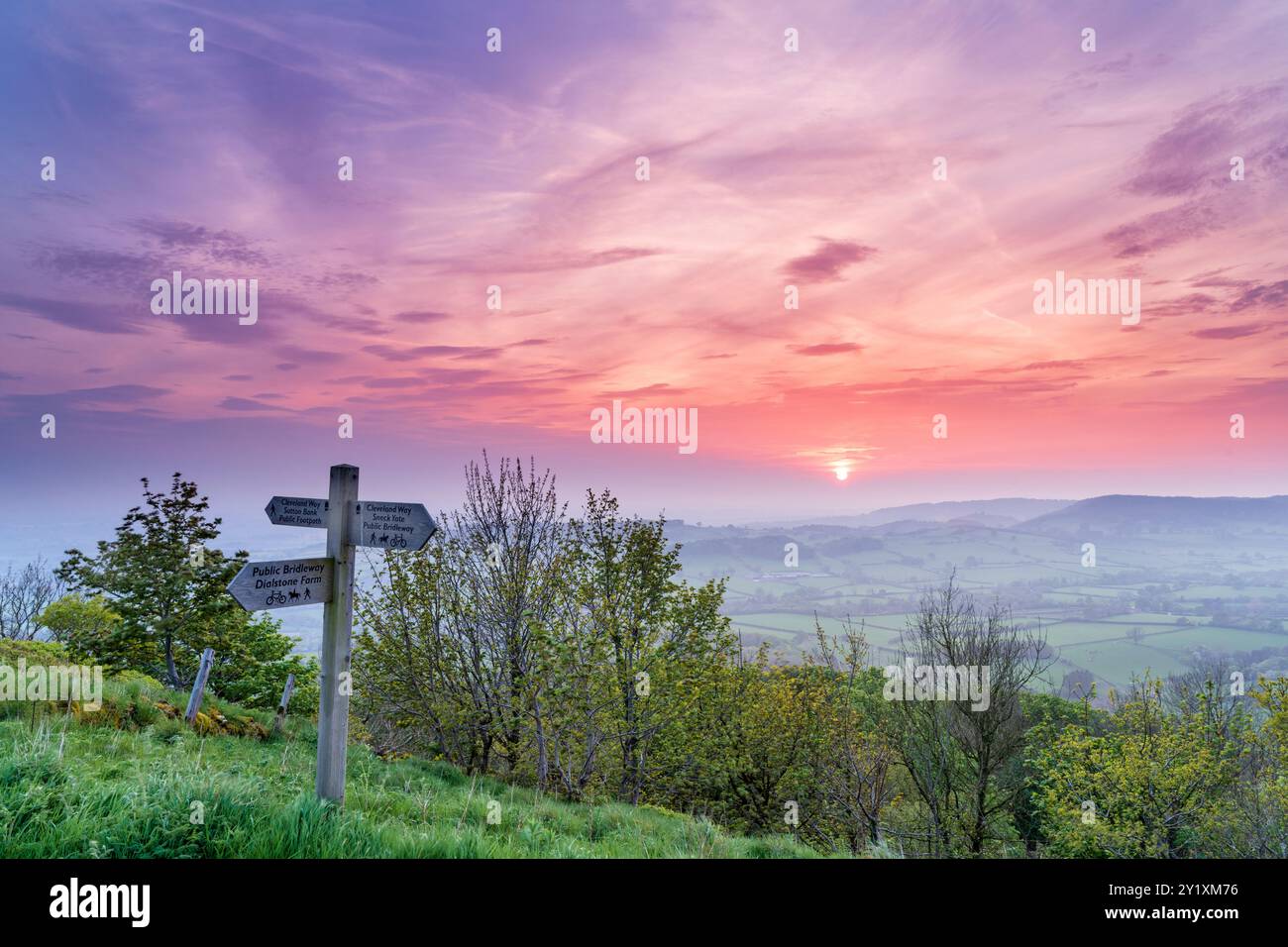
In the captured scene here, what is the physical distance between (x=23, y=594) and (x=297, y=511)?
2798 inches

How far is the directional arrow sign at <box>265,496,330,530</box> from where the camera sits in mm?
6637

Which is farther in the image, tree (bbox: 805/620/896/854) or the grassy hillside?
tree (bbox: 805/620/896/854)

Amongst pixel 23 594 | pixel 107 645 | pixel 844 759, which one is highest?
pixel 107 645

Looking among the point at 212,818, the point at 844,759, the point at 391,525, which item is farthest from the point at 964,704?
the point at 212,818

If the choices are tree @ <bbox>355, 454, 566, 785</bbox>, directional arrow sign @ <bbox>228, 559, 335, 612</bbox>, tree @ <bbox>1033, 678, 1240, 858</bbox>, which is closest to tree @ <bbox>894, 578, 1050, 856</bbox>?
tree @ <bbox>1033, 678, 1240, 858</bbox>

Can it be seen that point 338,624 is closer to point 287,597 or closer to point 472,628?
point 287,597

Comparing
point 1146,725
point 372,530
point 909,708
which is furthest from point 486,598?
point 1146,725

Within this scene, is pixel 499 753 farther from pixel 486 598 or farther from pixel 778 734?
pixel 778 734

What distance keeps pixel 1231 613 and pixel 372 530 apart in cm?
24171

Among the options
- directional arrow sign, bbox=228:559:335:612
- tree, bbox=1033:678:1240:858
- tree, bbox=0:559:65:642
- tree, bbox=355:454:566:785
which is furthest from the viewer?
tree, bbox=0:559:65:642

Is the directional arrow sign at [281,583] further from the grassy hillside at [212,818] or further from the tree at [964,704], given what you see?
the tree at [964,704]

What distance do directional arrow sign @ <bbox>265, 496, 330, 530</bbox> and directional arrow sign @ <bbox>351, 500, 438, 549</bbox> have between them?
1.11 feet

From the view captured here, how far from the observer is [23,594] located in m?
56.1

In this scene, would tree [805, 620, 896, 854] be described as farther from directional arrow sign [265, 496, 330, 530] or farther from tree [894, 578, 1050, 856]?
directional arrow sign [265, 496, 330, 530]
